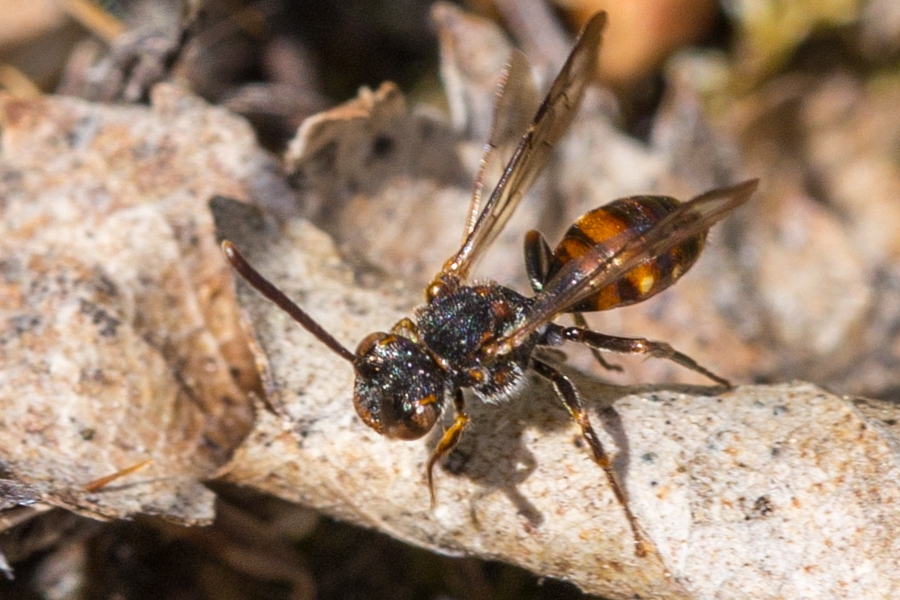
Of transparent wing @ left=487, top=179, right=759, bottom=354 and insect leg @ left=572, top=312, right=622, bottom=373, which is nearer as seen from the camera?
transparent wing @ left=487, top=179, right=759, bottom=354

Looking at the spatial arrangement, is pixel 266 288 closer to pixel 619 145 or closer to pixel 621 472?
pixel 621 472

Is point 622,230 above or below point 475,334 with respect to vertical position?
above

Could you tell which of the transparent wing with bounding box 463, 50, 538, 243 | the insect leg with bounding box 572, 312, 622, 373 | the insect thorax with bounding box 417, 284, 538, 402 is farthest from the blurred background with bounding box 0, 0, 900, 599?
the insect thorax with bounding box 417, 284, 538, 402

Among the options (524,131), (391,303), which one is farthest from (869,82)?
(391,303)

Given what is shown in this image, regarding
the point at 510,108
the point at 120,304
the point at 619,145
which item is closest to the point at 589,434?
the point at 510,108

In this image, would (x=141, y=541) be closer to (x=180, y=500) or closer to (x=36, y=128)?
(x=180, y=500)

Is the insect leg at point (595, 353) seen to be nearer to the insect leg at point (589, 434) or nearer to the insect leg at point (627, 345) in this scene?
the insect leg at point (627, 345)

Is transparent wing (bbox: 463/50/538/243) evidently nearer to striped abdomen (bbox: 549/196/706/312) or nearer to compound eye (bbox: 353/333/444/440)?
striped abdomen (bbox: 549/196/706/312)
